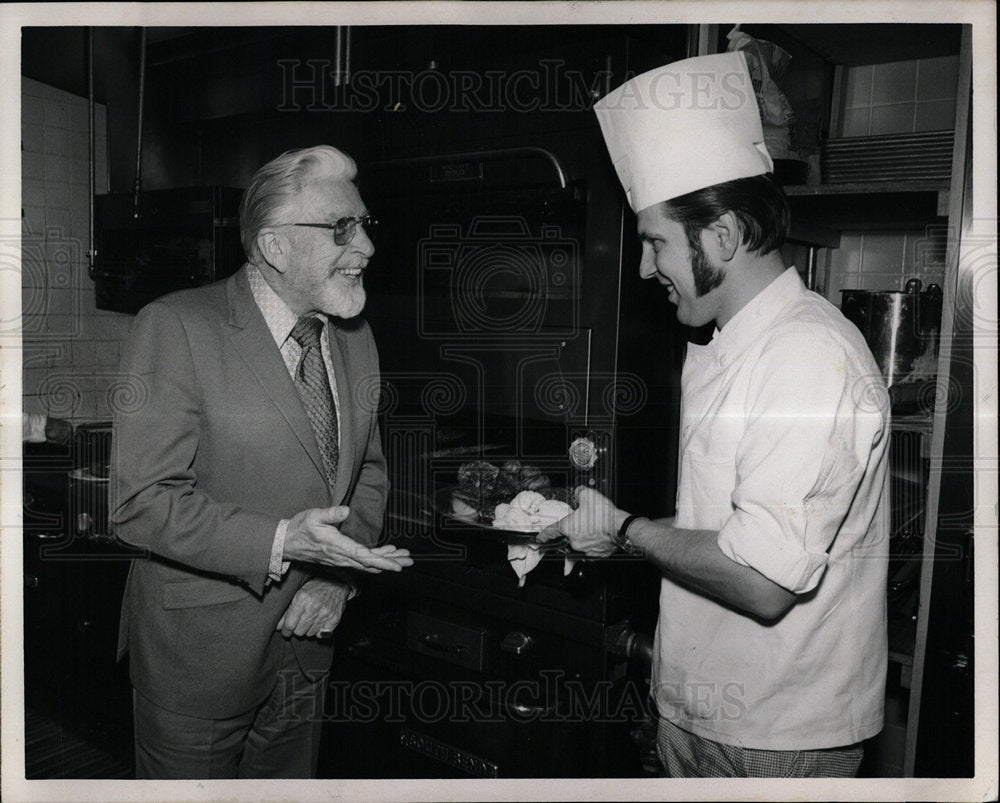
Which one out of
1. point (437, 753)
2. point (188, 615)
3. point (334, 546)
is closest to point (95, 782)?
point (188, 615)

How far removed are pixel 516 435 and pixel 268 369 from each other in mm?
531

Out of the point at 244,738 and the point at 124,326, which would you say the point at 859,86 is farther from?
the point at 244,738

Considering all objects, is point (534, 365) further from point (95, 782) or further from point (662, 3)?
point (95, 782)

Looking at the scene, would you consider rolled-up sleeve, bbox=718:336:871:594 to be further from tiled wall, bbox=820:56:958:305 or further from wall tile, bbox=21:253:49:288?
wall tile, bbox=21:253:49:288

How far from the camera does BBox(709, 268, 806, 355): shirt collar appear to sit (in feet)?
3.69

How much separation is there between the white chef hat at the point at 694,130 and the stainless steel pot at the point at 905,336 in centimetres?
37

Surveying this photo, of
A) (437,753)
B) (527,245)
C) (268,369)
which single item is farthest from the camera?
(437,753)

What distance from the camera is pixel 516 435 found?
1.60 metres

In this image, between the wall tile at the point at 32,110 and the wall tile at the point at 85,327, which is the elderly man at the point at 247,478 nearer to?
the wall tile at the point at 85,327

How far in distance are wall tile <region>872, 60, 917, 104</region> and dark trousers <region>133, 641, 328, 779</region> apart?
153 cm

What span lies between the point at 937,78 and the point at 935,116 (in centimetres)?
7

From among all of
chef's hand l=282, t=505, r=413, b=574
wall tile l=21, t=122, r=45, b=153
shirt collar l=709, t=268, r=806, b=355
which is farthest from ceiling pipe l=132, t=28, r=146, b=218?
shirt collar l=709, t=268, r=806, b=355

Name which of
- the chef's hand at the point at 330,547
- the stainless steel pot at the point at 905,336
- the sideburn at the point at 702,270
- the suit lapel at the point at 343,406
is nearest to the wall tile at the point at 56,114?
the suit lapel at the point at 343,406

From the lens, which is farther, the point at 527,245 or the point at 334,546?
the point at 527,245
